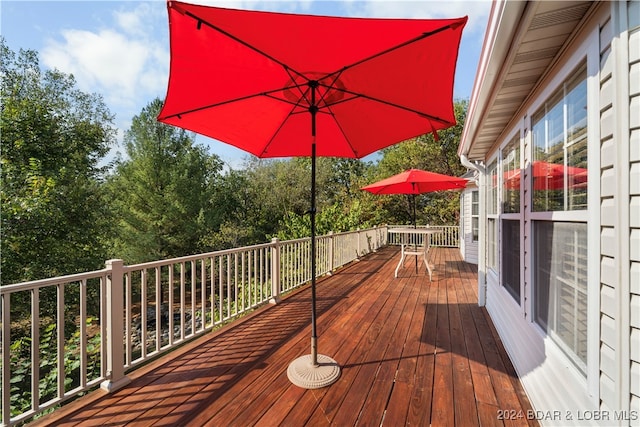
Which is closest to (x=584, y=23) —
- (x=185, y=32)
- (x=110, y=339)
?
(x=185, y=32)

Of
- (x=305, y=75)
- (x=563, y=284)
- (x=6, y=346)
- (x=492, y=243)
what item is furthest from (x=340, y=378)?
(x=492, y=243)

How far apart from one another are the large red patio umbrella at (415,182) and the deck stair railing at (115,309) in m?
1.51

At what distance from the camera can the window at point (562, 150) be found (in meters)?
1.46

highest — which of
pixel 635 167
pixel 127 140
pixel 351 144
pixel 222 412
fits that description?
pixel 127 140

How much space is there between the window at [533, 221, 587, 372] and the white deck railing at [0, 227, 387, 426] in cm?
223

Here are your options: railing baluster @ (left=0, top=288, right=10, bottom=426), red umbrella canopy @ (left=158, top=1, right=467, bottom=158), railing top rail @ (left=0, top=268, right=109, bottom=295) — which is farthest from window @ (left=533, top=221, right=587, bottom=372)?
railing baluster @ (left=0, top=288, right=10, bottom=426)

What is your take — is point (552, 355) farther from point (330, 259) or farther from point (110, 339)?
point (330, 259)

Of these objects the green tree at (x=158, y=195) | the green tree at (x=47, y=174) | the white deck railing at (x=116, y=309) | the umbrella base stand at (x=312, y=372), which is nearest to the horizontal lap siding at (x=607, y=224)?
the umbrella base stand at (x=312, y=372)

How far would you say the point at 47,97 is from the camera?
1170 centimetres

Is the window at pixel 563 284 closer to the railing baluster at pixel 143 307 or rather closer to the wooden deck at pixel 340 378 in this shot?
the wooden deck at pixel 340 378

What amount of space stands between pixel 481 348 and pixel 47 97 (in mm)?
16258

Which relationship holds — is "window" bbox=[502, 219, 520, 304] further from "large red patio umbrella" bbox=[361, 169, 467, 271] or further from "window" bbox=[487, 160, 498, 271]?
"large red patio umbrella" bbox=[361, 169, 467, 271]

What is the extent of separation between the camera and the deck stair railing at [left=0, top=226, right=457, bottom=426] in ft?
5.98

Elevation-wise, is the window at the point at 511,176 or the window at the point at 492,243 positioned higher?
the window at the point at 511,176
